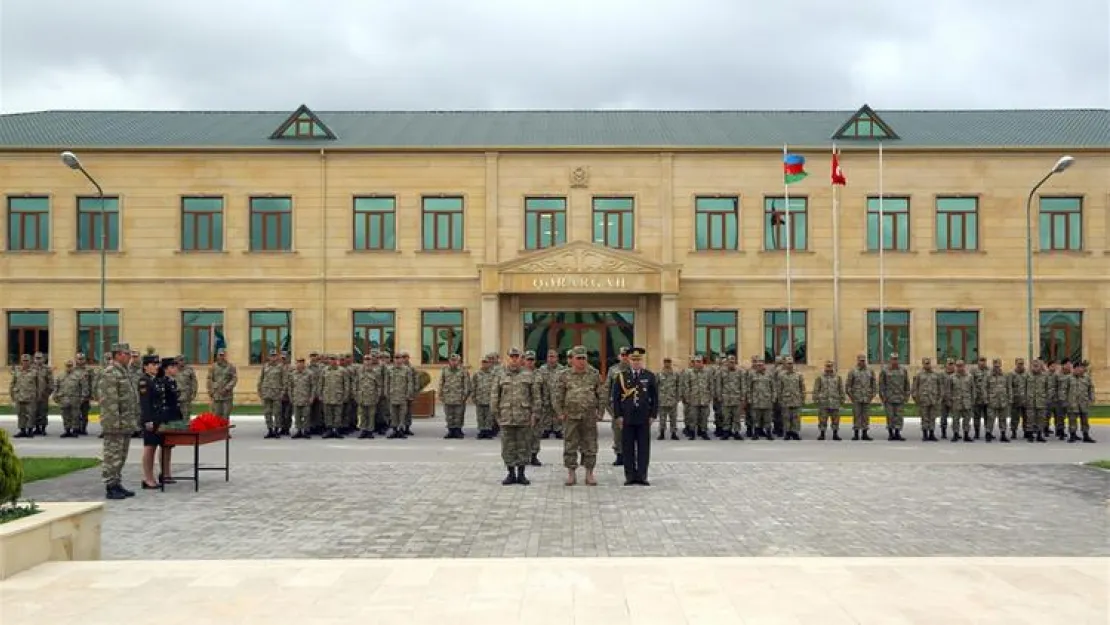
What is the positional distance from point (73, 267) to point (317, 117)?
9.71 metres

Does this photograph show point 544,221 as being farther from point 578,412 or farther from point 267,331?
point 578,412

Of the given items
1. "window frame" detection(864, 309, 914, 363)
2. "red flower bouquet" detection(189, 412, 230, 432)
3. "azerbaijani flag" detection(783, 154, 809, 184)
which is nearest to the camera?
"red flower bouquet" detection(189, 412, 230, 432)

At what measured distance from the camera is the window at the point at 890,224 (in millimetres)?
35062

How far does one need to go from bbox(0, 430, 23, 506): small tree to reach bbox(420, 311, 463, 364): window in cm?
2632

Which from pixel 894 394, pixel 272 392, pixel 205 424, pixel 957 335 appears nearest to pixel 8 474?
pixel 205 424

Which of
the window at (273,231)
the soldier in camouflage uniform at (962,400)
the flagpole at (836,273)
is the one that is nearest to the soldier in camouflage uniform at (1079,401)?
the soldier in camouflage uniform at (962,400)

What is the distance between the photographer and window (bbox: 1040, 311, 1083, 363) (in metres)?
34.7

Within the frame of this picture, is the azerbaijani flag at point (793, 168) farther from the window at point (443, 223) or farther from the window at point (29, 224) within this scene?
the window at point (29, 224)

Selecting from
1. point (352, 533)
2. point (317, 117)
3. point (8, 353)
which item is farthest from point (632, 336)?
point (352, 533)

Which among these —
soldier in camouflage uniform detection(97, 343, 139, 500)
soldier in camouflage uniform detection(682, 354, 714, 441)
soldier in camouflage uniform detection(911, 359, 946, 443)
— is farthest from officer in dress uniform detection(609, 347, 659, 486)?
soldier in camouflage uniform detection(911, 359, 946, 443)

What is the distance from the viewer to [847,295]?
34.9m

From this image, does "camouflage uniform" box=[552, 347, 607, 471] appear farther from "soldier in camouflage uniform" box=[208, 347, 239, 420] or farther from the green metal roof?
the green metal roof

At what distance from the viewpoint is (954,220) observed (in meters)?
35.1

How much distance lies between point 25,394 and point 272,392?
17.7ft
